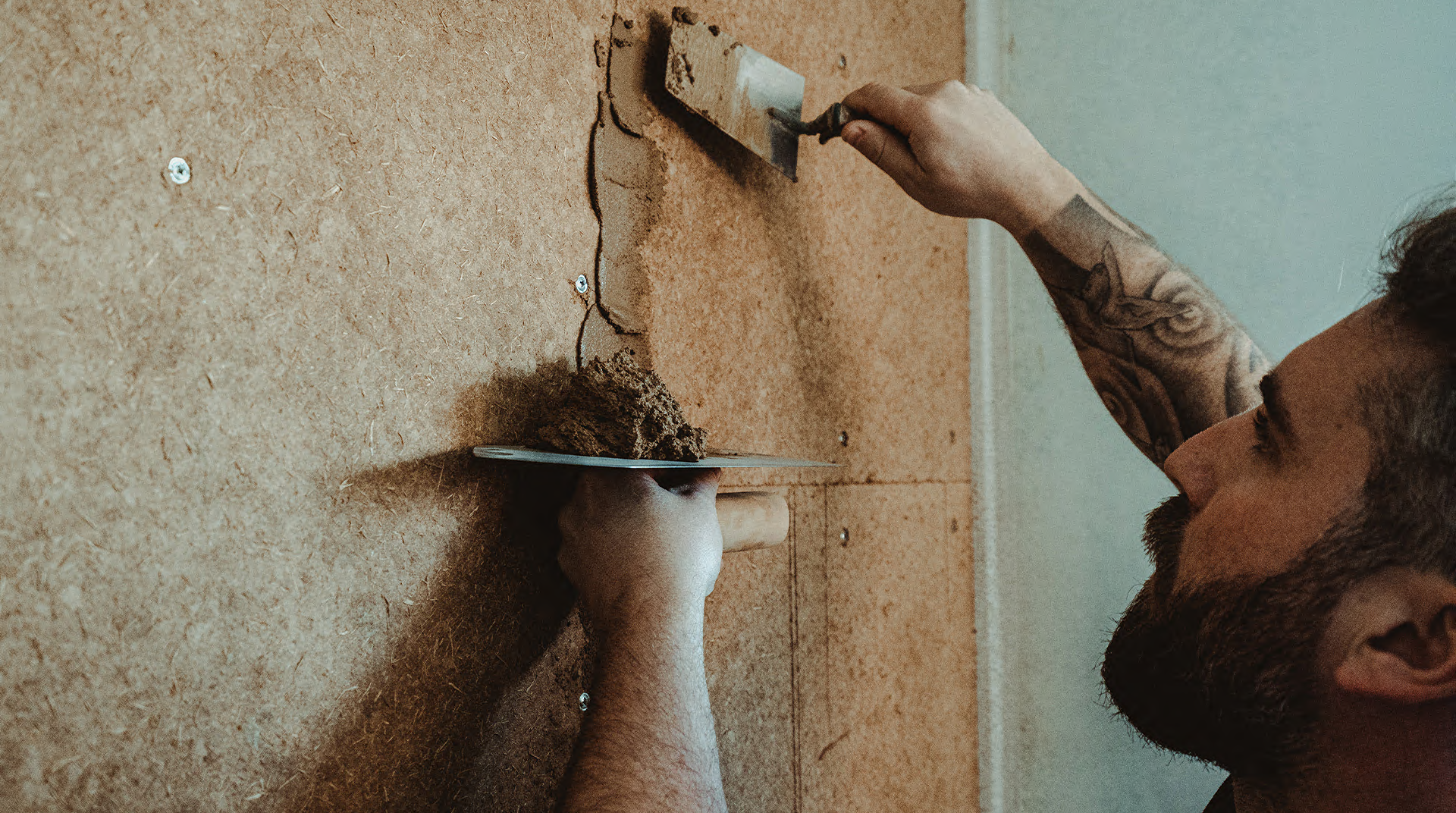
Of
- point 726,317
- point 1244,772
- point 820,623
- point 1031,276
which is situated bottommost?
point 1244,772

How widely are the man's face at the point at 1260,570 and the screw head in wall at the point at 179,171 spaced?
1168 mm

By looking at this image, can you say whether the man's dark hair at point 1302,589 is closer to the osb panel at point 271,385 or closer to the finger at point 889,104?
the finger at point 889,104

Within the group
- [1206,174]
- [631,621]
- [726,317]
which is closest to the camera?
[631,621]

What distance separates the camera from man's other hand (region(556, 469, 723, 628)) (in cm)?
96

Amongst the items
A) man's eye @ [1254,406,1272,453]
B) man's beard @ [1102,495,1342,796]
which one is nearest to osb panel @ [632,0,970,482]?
man's beard @ [1102,495,1342,796]

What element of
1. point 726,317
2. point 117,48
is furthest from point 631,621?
point 117,48

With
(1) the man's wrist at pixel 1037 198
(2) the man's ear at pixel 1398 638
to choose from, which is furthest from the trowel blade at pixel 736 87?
(2) the man's ear at pixel 1398 638

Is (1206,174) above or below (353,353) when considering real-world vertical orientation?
above

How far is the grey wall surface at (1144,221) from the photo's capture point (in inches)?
69.9

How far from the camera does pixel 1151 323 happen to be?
1.42m

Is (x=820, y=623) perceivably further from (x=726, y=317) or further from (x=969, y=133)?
(x=969, y=133)

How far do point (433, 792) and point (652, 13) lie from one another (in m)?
1.01

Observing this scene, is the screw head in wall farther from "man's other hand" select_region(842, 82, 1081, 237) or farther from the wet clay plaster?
"man's other hand" select_region(842, 82, 1081, 237)

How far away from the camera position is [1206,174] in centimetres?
189
